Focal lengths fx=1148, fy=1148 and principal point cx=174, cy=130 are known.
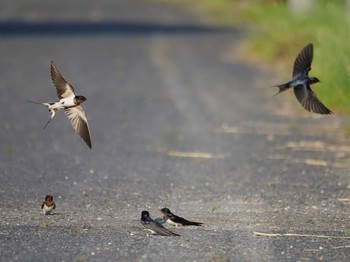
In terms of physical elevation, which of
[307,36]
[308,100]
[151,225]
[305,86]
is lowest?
[151,225]

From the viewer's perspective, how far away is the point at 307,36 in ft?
72.5

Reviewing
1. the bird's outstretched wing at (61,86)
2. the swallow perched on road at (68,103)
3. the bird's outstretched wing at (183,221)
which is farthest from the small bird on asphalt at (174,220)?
the bird's outstretched wing at (61,86)

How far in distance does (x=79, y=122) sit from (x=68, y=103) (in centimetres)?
48

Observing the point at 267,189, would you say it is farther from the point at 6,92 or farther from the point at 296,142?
the point at 6,92

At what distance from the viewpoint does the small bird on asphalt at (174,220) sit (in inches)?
345

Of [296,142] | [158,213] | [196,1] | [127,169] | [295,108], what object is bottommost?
[158,213]

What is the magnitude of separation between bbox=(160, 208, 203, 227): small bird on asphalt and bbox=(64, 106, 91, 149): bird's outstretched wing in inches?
42.6

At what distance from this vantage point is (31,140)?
14.6m

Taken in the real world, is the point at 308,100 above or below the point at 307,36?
below

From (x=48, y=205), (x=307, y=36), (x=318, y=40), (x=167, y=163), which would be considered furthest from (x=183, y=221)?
(x=307, y=36)

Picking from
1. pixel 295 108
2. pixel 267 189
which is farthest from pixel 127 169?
pixel 295 108

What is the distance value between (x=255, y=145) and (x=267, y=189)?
3.14 meters

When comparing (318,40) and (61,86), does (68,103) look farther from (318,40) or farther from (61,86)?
(318,40)

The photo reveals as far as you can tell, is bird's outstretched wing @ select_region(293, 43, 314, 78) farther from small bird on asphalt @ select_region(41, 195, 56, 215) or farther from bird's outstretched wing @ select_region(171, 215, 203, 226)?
small bird on asphalt @ select_region(41, 195, 56, 215)
